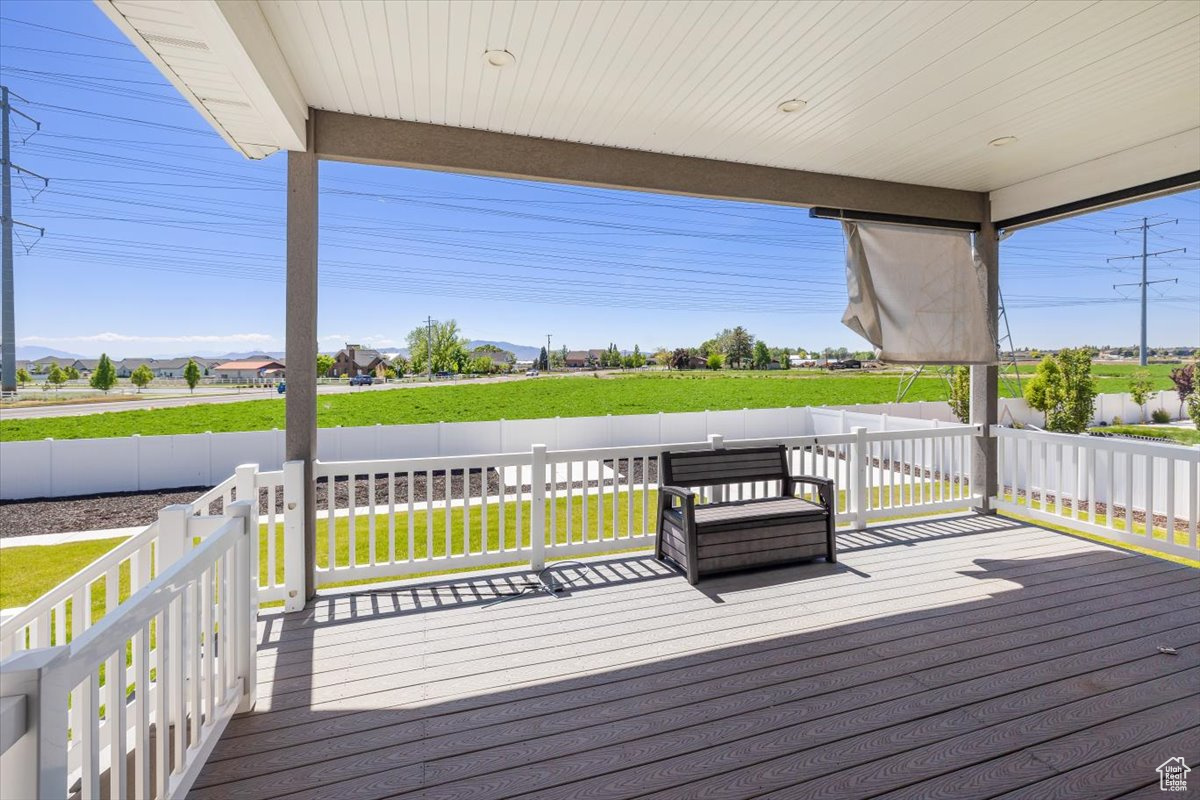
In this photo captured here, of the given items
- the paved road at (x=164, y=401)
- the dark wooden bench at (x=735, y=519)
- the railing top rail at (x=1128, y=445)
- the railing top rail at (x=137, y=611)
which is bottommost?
the dark wooden bench at (x=735, y=519)

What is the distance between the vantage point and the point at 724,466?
12.5 ft

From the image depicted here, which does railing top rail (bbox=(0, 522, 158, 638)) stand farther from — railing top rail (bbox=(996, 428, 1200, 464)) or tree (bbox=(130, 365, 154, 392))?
tree (bbox=(130, 365, 154, 392))

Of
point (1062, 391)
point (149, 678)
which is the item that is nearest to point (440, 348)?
point (1062, 391)

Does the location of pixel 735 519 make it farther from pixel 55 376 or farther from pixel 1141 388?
pixel 1141 388

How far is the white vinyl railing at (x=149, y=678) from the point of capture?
88cm

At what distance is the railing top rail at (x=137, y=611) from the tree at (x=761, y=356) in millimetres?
15231

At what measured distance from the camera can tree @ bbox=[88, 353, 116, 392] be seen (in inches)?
340

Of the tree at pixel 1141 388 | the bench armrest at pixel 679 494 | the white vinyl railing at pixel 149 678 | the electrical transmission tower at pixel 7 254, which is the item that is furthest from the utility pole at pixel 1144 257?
the electrical transmission tower at pixel 7 254

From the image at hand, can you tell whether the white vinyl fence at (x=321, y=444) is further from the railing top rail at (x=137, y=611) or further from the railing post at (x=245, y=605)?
the railing top rail at (x=137, y=611)

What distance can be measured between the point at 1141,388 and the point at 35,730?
551 inches

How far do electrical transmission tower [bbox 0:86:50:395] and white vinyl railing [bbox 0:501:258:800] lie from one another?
236 inches

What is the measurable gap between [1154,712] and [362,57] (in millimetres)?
4101

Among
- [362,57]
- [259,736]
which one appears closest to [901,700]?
[259,736]

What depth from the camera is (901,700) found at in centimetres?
212
